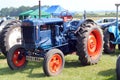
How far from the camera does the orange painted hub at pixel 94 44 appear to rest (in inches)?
342

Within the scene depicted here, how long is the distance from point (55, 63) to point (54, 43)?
2.96 feet

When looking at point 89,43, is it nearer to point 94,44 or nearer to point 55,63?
point 94,44

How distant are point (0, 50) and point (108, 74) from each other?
4.27 m

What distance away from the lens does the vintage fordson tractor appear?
761cm

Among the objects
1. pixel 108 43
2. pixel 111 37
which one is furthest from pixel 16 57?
pixel 111 37

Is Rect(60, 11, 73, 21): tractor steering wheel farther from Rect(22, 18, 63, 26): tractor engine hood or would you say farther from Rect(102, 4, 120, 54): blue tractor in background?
Rect(102, 4, 120, 54): blue tractor in background

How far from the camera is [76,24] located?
8.98 meters

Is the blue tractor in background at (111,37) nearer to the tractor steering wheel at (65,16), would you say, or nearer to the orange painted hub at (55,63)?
the tractor steering wheel at (65,16)

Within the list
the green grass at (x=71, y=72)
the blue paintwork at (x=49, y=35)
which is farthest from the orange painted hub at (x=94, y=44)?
the blue paintwork at (x=49, y=35)

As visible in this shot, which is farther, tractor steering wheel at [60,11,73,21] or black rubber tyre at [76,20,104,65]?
tractor steering wheel at [60,11,73,21]

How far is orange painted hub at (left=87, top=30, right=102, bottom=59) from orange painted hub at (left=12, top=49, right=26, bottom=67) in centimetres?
188

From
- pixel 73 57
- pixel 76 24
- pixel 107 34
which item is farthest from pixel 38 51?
pixel 107 34

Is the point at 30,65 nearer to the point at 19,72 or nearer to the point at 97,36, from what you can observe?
the point at 19,72

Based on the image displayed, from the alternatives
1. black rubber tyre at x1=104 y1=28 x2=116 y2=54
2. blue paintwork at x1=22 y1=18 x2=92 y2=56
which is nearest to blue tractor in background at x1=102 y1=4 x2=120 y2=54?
black rubber tyre at x1=104 y1=28 x2=116 y2=54
